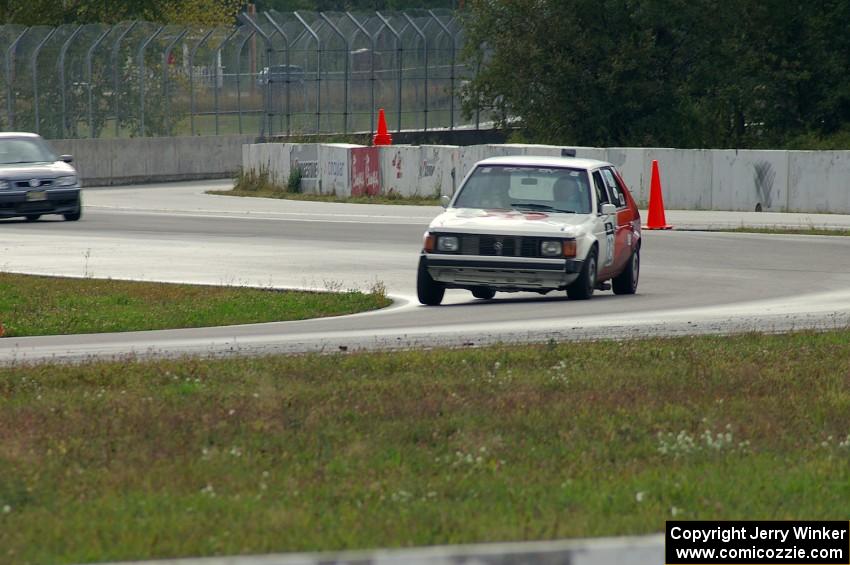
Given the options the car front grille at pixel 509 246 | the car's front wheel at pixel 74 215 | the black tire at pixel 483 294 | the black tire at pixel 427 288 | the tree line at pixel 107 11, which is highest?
the tree line at pixel 107 11

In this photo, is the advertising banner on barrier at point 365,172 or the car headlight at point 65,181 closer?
the car headlight at point 65,181

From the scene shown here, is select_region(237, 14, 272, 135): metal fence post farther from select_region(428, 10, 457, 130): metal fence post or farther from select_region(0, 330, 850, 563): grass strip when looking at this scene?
select_region(0, 330, 850, 563): grass strip

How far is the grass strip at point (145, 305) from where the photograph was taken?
1489 cm

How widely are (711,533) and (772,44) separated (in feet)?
119

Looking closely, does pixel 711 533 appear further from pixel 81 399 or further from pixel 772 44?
pixel 772 44

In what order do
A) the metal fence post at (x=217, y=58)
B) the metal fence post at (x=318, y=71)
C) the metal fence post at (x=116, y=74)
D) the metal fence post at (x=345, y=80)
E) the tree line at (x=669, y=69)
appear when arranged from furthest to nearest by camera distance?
the metal fence post at (x=345, y=80)
the metal fence post at (x=318, y=71)
the metal fence post at (x=217, y=58)
the metal fence post at (x=116, y=74)
the tree line at (x=669, y=69)

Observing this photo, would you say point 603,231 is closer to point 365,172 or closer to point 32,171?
point 32,171

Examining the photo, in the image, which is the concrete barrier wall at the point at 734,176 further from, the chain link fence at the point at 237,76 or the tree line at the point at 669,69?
the chain link fence at the point at 237,76

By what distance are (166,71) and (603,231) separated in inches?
1090

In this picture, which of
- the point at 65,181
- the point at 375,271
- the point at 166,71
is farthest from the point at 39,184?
the point at 166,71

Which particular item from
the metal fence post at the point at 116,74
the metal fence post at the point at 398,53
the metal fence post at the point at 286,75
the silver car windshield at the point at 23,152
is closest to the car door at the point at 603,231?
the silver car windshield at the point at 23,152

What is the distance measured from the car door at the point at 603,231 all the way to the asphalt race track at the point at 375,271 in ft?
1.27

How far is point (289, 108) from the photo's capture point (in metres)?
46.2

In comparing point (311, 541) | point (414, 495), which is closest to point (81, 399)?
point (414, 495)
